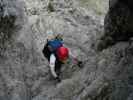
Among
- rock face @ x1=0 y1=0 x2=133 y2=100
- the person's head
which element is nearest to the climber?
the person's head

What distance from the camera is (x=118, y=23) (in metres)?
13.6

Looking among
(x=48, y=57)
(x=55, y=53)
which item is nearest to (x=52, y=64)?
(x=48, y=57)

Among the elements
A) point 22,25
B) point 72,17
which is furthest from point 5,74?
point 72,17

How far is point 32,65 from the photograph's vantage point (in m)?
15.6

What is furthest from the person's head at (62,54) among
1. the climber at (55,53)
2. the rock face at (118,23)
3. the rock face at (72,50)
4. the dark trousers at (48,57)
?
the rock face at (118,23)

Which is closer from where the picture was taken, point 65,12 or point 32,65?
point 32,65

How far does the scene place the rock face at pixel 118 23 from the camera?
12953 millimetres

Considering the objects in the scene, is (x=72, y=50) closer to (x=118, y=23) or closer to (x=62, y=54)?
(x=62, y=54)

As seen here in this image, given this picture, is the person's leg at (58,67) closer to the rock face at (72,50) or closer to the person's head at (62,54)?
the person's head at (62,54)

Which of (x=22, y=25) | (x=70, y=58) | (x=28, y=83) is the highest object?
(x=22, y=25)

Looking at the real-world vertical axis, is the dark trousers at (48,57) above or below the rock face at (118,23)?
below

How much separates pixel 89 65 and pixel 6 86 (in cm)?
337

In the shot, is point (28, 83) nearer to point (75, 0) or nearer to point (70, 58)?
point (70, 58)

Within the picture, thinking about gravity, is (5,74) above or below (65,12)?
below
